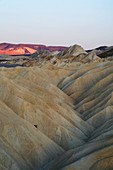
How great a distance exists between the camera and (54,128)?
28.0 m

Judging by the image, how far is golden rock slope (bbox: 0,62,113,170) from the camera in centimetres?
2019

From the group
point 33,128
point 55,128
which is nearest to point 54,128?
point 55,128

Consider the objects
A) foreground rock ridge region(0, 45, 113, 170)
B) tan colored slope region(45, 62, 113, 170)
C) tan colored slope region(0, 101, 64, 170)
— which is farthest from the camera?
tan colored slope region(0, 101, 64, 170)

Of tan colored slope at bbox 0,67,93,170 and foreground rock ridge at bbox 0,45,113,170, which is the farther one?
tan colored slope at bbox 0,67,93,170

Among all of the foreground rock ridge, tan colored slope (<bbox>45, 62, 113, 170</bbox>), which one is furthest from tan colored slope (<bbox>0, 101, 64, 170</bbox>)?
tan colored slope (<bbox>45, 62, 113, 170</bbox>)

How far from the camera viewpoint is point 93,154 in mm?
18828

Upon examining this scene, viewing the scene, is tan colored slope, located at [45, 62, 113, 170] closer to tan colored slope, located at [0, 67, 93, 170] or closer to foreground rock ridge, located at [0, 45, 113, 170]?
foreground rock ridge, located at [0, 45, 113, 170]

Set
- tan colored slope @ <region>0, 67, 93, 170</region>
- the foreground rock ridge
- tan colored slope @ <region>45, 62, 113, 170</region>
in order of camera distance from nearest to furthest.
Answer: tan colored slope @ <region>45, 62, 113, 170</region>, the foreground rock ridge, tan colored slope @ <region>0, 67, 93, 170</region>

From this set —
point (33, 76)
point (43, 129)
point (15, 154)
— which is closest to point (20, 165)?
point (15, 154)

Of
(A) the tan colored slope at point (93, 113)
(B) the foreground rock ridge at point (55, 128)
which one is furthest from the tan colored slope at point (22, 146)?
(A) the tan colored slope at point (93, 113)

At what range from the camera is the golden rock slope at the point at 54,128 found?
2019cm

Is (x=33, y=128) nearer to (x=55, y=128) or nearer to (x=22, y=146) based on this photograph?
(x=55, y=128)

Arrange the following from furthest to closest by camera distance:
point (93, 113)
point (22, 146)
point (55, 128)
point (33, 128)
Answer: point (93, 113) → point (55, 128) → point (33, 128) → point (22, 146)

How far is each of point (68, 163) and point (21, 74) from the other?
3328cm
